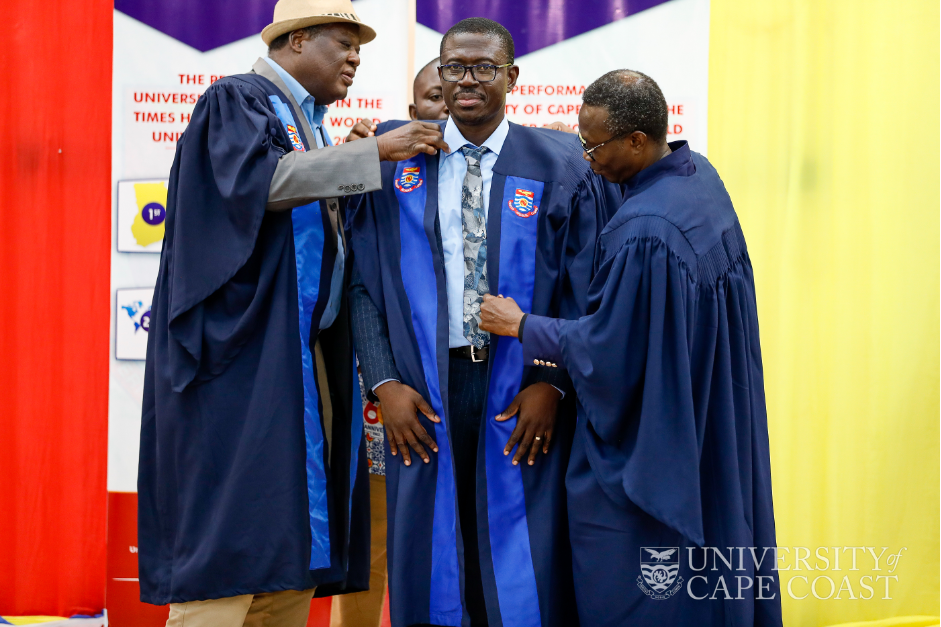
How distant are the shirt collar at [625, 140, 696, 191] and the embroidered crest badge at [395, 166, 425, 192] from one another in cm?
66

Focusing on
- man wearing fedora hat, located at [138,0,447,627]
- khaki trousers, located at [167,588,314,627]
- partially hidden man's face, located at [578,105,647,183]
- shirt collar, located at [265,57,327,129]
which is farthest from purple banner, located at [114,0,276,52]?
khaki trousers, located at [167,588,314,627]

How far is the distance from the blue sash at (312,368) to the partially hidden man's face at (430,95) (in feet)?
3.66

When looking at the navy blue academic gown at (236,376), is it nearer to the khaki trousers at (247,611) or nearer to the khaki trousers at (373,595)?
the khaki trousers at (247,611)

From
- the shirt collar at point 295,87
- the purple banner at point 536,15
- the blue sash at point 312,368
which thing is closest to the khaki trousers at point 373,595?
the blue sash at point 312,368

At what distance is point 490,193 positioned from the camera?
94.4 inches

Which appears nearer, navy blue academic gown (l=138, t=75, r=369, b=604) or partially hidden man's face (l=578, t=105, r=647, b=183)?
partially hidden man's face (l=578, t=105, r=647, b=183)

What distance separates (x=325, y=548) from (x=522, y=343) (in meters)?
0.93

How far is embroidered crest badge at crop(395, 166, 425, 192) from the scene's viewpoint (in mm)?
2455

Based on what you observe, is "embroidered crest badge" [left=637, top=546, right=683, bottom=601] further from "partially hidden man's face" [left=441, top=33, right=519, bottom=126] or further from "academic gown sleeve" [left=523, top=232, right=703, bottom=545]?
"partially hidden man's face" [left=441, top=33, right=519, bottom=126]

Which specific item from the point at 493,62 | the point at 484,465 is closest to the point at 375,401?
the point at 484,465

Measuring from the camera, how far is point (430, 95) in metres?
3.52

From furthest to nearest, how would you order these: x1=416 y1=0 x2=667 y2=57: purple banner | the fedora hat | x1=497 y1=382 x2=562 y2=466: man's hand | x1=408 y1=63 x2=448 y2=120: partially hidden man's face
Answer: x1=416 y1=0 x2=667 y2=57: purple banner < x1=408 y1=63 x2=448 y2=120: partially hidden man's face < the fedora hat < x1=497 y1=382 x2=562 y2=466: man's hand

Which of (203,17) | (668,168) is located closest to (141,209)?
(203,17)

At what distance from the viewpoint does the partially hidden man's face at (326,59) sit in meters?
2.66
